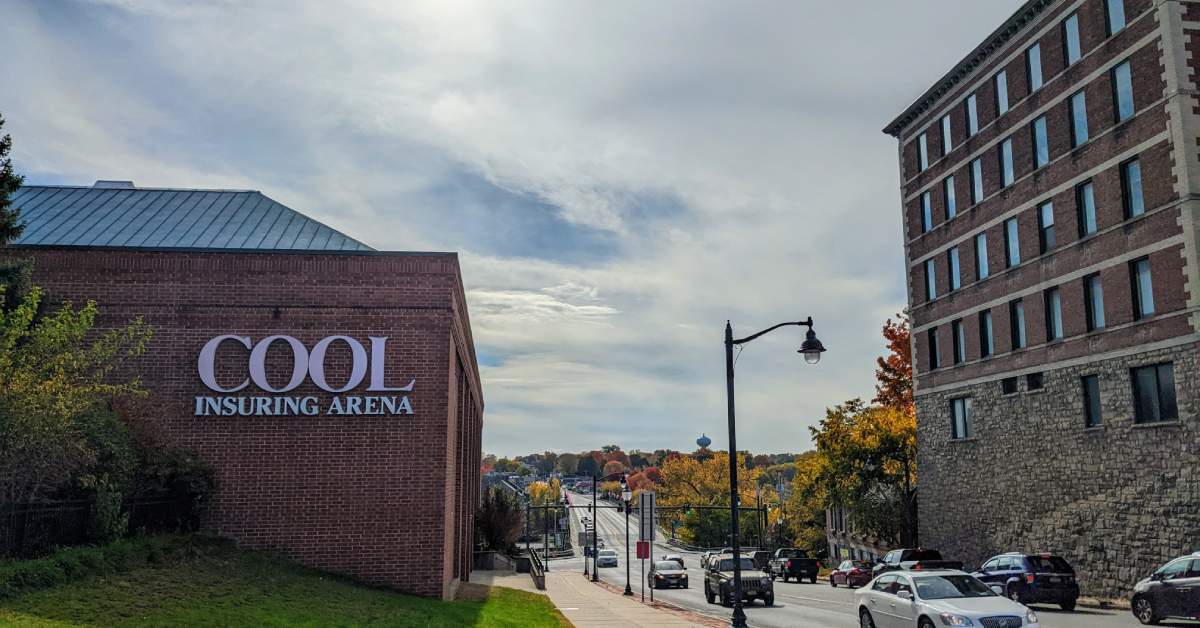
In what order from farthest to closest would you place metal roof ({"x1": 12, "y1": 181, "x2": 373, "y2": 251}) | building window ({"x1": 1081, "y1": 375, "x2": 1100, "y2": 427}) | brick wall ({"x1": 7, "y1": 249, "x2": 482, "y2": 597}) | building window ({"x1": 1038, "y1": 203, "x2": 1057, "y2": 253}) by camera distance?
building window ({"x1": 1038, "y1": 203, "x2": 1057, "y2": 253}) → building window ({"x1": 1081, "y1": 375, "x2": 1100, "y2": 427}) → metal roof ({"x1": 12, "y1": 181, "x2": 373, "y2": 251}) → brick wall ({"x1": 7, "y1": 249, "x2": 482, "y2": 597})

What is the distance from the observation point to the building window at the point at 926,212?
150 ft

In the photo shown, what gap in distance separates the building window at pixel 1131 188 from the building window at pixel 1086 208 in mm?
1440

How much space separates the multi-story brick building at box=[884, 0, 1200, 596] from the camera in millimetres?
29562

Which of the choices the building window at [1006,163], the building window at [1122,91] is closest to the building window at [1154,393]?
the building window at [1122,91]

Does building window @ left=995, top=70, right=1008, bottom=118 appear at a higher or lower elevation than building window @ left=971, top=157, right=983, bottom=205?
higher

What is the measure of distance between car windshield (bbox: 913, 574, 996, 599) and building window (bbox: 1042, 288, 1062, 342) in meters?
21.8

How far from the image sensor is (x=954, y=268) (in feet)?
142

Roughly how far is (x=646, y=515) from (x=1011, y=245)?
69.2 feet

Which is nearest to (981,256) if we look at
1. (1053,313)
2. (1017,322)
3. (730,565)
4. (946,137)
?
(1017,322)

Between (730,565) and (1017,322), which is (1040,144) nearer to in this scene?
(1017,322)

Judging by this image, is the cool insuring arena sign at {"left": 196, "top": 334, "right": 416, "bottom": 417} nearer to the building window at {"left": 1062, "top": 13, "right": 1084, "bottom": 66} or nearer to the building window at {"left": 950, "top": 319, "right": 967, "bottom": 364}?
the building window at {"left": 1062, "top": 13, "right": 1084, "bottom": 66}

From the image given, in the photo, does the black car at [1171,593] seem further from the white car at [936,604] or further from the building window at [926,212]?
the building window at [926,212]

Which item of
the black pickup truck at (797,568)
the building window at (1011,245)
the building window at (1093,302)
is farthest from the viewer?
the black pickup truck at (797,568)

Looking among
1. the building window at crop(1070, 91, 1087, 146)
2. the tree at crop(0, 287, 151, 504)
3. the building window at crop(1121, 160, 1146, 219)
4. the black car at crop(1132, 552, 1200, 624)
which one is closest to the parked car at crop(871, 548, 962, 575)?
the black car at crop(1132, 552, 1200, 624)
